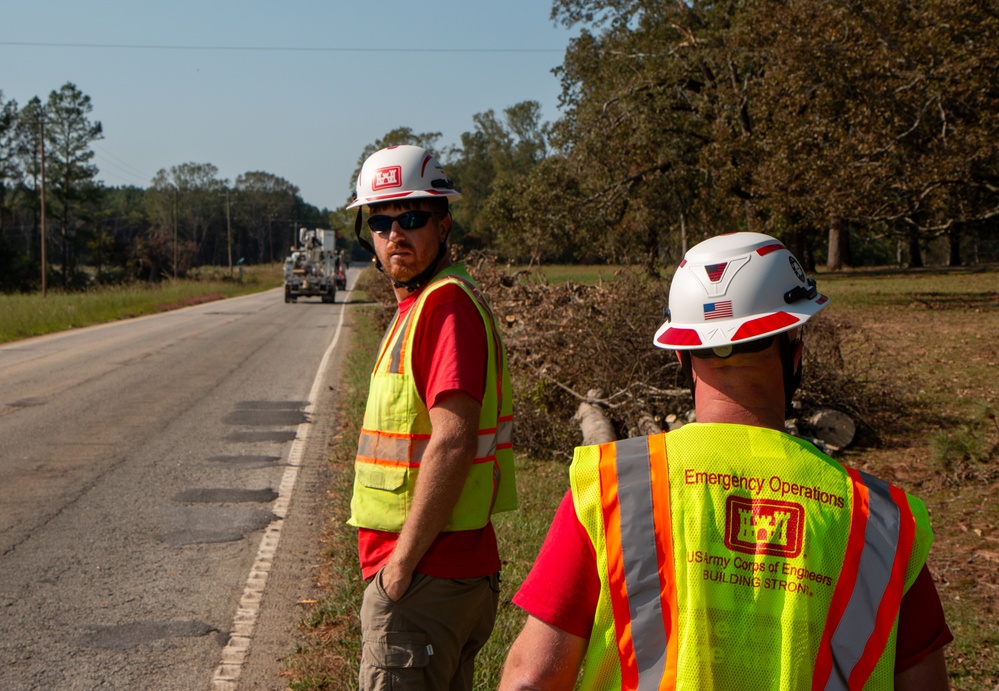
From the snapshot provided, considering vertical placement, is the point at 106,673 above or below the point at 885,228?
below

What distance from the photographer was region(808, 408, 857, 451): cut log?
894 cm

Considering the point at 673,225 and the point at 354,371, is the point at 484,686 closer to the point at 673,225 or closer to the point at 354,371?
the point at 354,371

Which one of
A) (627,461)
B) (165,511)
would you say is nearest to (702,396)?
(627,461)

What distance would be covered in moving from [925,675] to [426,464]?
136 centimetres

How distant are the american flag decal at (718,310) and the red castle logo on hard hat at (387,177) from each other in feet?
4.47

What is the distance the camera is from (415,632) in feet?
8.70

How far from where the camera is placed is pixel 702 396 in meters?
1.78

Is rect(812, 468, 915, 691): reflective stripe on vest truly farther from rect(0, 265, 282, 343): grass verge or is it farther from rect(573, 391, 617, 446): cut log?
rect(0, 265, 282, 343): grass verge

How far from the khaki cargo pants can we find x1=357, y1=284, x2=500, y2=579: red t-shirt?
1.9 inches

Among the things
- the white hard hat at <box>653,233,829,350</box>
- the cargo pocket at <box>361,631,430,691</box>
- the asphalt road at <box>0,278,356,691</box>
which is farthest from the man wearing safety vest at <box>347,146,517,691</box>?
the asphalt road at <box>0,278,356,691</box>

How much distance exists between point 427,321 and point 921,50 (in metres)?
16.1

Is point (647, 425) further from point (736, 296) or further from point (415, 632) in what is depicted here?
point (736, 296)

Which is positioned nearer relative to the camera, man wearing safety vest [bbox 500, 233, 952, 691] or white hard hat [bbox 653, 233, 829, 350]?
man wearing safety vest [bbox 500, 233, 952, 691]

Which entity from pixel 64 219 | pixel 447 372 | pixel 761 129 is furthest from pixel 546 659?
pixel 64 219
